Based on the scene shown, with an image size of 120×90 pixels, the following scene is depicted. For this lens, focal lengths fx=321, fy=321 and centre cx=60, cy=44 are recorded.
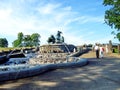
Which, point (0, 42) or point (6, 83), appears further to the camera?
point (0, 42)

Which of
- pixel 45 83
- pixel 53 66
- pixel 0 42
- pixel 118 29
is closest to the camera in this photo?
pixel 45 83

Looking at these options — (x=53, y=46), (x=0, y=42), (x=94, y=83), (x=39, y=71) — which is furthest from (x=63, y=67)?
(x=0, y=42)

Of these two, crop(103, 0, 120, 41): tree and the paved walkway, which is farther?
crop(103, 0, 120, 41): tree

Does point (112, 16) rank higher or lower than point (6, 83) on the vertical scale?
higher

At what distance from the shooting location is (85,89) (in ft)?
46.4

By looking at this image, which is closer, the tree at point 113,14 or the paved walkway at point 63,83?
the paved walkway at point 63,83

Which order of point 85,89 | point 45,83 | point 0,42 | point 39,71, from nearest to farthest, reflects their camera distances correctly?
point 85,89, point 45,83, point 39,71, point 0,42

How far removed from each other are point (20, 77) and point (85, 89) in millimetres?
3544

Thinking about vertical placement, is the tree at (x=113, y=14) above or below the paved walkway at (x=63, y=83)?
above

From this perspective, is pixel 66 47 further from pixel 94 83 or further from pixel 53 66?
pixel 94 83

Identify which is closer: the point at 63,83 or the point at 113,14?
the point at 63,83

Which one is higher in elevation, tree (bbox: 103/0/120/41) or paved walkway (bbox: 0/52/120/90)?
tree (bbox: 103/0/120/41)

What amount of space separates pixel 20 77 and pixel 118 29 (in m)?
39.8

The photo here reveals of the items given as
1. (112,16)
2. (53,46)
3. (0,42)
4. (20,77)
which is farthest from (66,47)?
(0,42)
